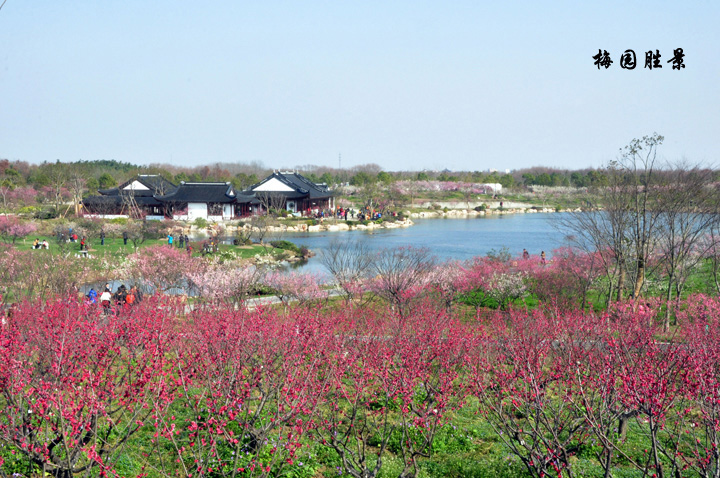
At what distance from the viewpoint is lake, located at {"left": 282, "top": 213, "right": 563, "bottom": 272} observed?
35250 mm

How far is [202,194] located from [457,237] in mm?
20396

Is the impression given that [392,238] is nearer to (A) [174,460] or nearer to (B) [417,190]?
(A) [174,460]

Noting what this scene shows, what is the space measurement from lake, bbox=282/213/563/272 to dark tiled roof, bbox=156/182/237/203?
738 centimetres

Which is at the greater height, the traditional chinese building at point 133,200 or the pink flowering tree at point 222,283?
the traditional chinese building at point 133,200

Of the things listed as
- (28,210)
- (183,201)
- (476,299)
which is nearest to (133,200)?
(183,201)

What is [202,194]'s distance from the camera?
48156 millimetres

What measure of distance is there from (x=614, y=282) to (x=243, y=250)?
66.6 feet

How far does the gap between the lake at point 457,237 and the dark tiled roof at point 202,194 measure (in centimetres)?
738

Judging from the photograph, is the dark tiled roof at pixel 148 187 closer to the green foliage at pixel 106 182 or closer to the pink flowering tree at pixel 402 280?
the green foliage at pixel 106 182

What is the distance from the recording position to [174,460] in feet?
23.9

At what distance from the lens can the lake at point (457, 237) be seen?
3525 centimetres

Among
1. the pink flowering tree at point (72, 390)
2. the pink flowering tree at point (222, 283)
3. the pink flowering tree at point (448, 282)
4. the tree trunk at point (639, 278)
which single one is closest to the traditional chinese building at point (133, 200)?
the pink flowering tree at point (222, 283)

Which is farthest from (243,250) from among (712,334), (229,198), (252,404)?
(712,334)

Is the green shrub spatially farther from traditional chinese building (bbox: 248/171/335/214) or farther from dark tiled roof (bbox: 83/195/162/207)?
traditional chinese building (bbox: 248/171/335/214)
